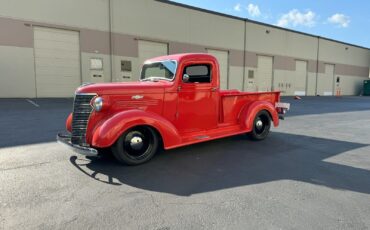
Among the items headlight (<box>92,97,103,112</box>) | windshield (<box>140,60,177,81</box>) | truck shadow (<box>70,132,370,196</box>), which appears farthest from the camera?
windshield (<box>140,60,177,81</box>)

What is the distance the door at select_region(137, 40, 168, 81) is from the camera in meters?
20.0

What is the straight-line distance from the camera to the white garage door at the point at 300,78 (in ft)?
103

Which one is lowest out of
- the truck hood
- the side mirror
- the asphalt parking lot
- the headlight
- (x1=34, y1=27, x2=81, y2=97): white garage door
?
the asphalt parking lot

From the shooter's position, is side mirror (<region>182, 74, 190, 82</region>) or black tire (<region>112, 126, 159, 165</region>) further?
side mirror (<region>182, 74, 190, 82</region>)

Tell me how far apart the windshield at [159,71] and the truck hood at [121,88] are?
337 mm

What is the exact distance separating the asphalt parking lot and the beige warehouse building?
12.4 meters

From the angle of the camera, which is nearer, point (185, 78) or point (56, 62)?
point (185, 78)

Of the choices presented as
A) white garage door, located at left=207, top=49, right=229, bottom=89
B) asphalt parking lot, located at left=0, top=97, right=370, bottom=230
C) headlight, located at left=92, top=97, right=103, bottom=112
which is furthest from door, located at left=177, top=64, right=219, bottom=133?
white garage door, located at left=207, top=49, right=229, bottom=89

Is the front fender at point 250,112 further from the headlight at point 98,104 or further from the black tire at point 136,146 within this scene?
the headlight at point 98,104

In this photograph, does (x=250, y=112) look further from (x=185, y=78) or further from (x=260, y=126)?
(x=185, y=78)

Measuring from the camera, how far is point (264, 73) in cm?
2822

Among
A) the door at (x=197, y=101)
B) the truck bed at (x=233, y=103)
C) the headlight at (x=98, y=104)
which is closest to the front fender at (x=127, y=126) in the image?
the headlight at (x=98, y=104)

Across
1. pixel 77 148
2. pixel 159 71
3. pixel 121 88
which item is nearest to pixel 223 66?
pixel 159 71

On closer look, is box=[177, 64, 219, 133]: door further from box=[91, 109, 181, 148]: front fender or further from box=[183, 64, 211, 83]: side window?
box=[91, 109, 181, 148]: front fender
